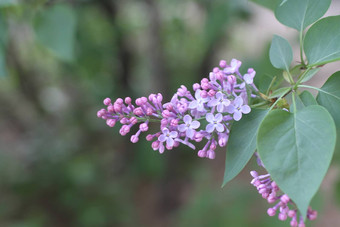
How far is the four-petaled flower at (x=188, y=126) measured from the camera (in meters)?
0.75

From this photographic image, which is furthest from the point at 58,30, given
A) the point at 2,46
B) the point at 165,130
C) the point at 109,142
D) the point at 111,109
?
the point at 109,142

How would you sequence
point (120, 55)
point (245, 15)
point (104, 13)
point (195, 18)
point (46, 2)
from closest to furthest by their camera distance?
1. point (46, 2)
2. point (245, 15)
3. point (104, 13)
4. point (120, 55)
5. point (195, 18)

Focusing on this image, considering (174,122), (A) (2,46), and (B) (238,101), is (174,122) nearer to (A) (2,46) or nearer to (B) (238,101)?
(B) (238,101)

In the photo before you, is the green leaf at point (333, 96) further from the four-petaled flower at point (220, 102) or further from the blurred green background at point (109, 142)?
the blurred green background at point (109, 142)

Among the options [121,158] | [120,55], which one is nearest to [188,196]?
[121,158]

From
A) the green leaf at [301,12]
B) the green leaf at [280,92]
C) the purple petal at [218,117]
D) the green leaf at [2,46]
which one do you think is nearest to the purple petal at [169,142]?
the purple petal at [218,117]

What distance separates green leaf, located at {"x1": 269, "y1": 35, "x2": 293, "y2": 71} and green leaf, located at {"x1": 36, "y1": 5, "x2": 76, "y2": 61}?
0.92 metres

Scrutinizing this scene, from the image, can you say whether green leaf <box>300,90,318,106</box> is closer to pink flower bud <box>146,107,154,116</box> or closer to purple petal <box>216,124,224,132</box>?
purple petal <box>216,124,224,132</box>

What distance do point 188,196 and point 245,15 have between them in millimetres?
2179

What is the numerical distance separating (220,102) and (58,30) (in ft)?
3.29

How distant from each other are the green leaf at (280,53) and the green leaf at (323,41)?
66 millimetres

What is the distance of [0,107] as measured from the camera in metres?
4.68

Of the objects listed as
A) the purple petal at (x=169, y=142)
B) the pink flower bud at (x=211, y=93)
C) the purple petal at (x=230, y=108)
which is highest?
the pink flower bud at (x=211, y=93)

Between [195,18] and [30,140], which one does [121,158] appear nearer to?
[30,140]
